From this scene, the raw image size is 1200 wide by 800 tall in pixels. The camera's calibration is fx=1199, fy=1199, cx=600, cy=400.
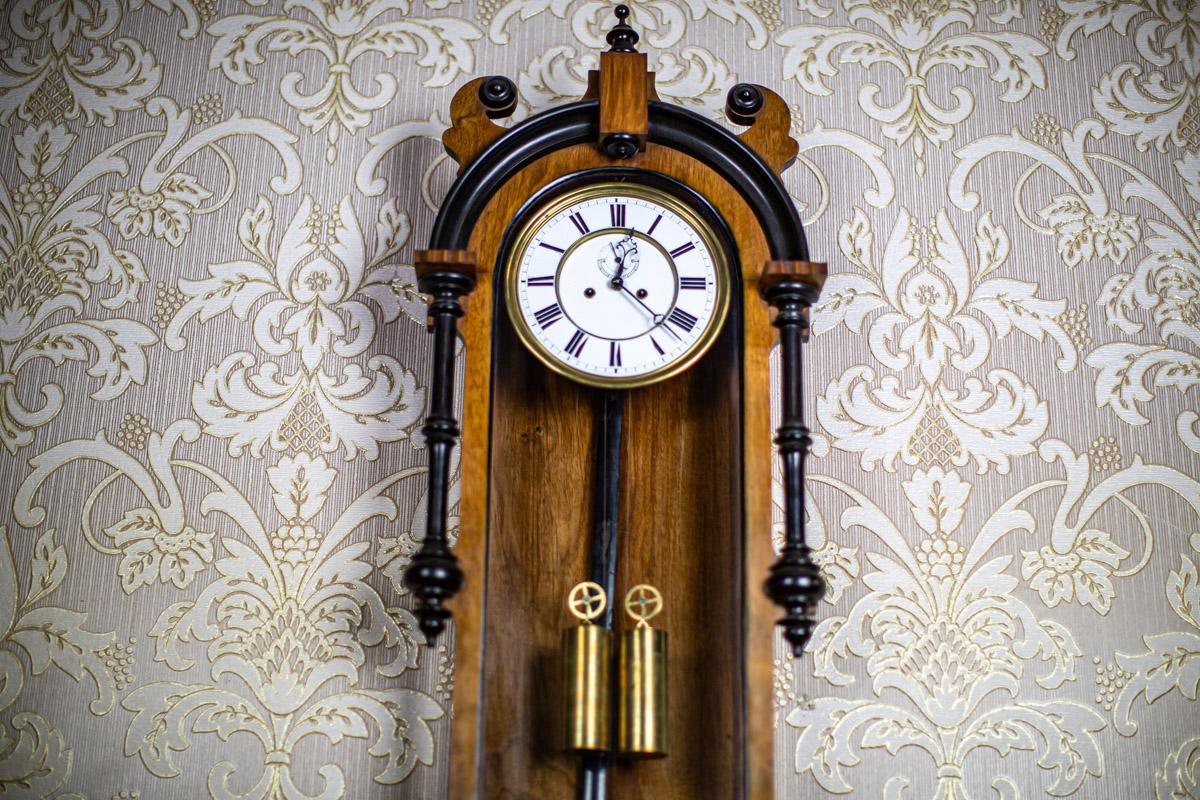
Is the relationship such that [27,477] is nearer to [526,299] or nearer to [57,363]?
[57,363]

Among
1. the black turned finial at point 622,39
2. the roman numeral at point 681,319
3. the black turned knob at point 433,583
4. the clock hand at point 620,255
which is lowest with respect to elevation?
the black turned knob at point 433,583

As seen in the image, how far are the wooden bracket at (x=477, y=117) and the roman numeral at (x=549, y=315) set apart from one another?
0.19 m

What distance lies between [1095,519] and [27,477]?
122 centimetres

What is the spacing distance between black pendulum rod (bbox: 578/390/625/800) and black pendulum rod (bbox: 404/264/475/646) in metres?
0.16

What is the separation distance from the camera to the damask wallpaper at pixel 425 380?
1299 mm

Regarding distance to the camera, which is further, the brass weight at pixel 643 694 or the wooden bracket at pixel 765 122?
the wooden bracket at pixel 765 122

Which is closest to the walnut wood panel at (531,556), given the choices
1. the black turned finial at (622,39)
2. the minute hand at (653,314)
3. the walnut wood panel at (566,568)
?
the walnut wood panel at (566,568)

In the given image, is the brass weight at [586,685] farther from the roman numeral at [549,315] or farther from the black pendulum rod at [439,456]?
the roman numeral at [549,315]

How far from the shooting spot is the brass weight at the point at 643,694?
116 centimetres

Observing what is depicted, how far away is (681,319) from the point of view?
4.13 ft

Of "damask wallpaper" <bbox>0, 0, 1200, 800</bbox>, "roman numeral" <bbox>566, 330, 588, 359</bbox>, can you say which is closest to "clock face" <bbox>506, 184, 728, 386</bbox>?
"roman numeral" <bbox>566, 330, 588, 359</bbox>

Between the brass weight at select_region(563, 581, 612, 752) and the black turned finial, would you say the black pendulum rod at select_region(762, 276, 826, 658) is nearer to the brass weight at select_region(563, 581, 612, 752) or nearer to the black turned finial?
the brass weight at select_region(563, 581, 612, 752)

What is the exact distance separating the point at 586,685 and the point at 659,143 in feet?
1.90

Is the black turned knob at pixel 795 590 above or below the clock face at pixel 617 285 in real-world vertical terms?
below
